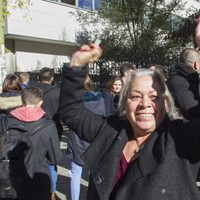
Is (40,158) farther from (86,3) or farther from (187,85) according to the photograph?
(86,3)

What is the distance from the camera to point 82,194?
6.71m

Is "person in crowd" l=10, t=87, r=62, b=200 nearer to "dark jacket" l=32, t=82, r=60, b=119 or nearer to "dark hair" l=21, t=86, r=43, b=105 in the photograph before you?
"dark hair" l=21, t=86, r=43, b=105

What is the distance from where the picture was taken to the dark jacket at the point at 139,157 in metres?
2.29

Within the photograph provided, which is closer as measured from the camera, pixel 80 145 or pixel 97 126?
pixel 97 126

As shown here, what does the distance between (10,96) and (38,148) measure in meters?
1.32

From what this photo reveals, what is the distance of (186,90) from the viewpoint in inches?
153

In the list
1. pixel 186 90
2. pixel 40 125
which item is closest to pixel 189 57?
pixel 186 90

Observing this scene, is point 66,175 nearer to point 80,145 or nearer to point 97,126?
point 80,145

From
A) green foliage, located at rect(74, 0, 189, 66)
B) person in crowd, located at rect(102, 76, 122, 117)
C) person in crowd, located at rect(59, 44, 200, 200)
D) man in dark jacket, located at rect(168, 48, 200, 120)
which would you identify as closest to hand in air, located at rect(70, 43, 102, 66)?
person in crowd, located at rect(59, 44, 200, 200)

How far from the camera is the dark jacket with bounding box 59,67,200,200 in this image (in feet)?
7.50

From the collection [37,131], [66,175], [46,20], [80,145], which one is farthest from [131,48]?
[37,131]

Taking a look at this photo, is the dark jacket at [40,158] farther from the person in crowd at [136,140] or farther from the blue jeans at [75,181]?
the person in crowd at [136,140]

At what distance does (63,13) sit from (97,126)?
2078 cm

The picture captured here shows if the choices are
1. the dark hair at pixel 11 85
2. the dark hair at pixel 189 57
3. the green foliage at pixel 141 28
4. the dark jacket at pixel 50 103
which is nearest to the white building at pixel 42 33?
the green foliage at pixel 141 28
